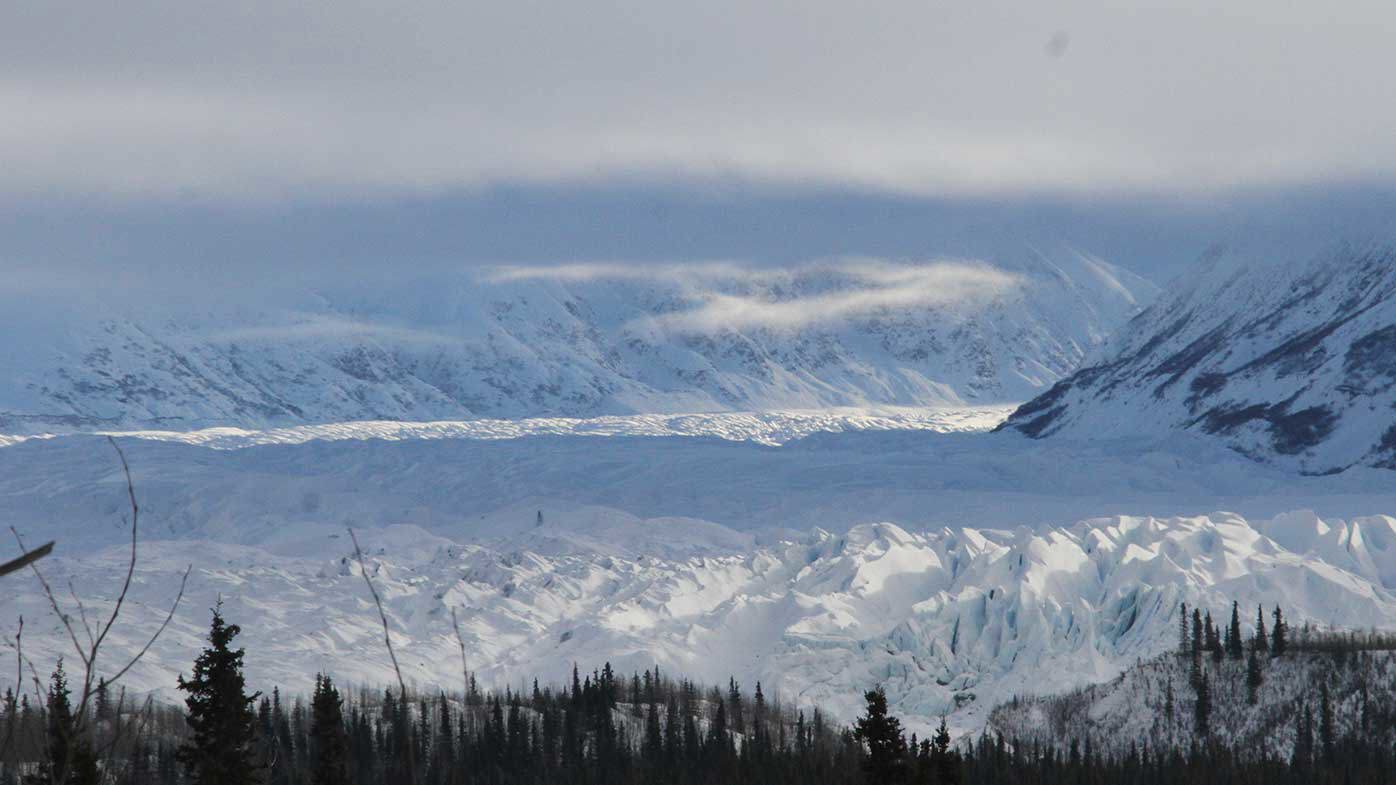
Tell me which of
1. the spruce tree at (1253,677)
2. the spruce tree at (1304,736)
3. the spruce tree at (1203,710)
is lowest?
the spruce tree at (1304,736)

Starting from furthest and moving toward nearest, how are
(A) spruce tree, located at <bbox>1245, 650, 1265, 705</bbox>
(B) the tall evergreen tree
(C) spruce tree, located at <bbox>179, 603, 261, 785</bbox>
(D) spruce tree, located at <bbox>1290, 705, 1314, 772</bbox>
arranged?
(A) spruce tree, located at <bbox>1245, 650, 1265, 705</bbox> < (B) the tall evergreen tree < (D) spruce tree, located at <bbox>1290, 705, 1314, 772</bbox> < (C) spruce tree, located at <bbox>179, 603, 261, 785</bbox>

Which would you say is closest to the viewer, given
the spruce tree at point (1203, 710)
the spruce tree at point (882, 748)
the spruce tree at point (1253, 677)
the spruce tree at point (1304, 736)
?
the spruce tree at point (882, 748)

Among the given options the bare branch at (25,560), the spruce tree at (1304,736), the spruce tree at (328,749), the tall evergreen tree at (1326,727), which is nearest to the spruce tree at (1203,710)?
the spruce tree at (1304,736)

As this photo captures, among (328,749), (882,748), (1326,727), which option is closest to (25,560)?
(882,748)

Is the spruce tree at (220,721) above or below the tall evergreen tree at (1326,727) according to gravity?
above

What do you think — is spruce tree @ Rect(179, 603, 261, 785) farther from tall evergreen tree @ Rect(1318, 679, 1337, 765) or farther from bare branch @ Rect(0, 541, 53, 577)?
tall evergreen tree @ Rect(1318, 679, 1337, 765)

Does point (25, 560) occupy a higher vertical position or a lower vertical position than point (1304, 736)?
higher

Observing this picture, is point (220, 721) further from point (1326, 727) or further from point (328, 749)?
point (1326, 727)

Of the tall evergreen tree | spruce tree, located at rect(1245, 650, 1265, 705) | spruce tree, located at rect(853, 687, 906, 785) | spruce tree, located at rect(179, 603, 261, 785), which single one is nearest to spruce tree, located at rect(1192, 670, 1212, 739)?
spruce tree, located at rect(1245, 650, 1265, 705)

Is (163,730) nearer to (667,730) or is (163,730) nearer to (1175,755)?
(667,730)

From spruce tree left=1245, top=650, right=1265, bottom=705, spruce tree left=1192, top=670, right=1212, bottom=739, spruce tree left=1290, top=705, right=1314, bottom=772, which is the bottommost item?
spruce tree left=1290, top=705, right=1314, bottom=772

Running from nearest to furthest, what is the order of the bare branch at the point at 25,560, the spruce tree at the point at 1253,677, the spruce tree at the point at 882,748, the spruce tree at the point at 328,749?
the bare branch at the point at 25,560 → the spruce tree at the point at 882,748 → the spruce tree at the point at 328,749 → the spruce tree at the point at 1253,677

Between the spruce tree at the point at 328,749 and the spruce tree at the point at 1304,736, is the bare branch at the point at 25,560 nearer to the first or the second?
the spruce tree at the point at 328,749
